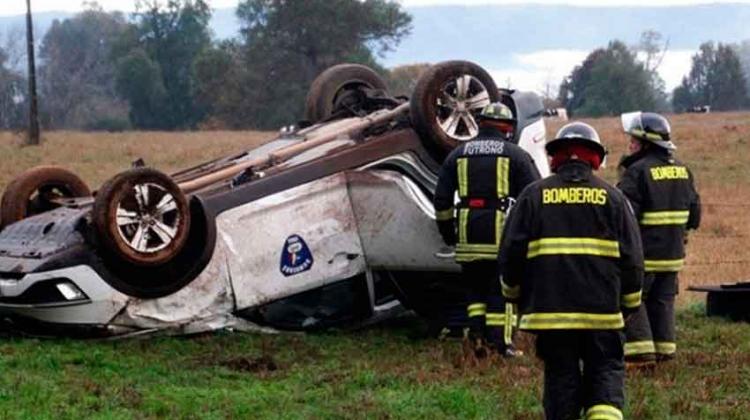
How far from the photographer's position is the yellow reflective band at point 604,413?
230 inches

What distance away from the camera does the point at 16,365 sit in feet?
26.1

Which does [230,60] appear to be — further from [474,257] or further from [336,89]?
[474,257]

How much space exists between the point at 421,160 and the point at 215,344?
76.1 inches

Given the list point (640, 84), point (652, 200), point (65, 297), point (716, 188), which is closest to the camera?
point (652, 200)

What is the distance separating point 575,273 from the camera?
19.0ft

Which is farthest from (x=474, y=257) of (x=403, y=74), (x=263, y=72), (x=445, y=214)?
(x=403, y=74)

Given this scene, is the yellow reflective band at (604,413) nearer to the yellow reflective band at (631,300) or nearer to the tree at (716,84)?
the yellow reflective band at (631,300)

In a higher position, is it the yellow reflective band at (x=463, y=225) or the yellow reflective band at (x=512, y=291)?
the yellow reflective band at (x=512, y=291)

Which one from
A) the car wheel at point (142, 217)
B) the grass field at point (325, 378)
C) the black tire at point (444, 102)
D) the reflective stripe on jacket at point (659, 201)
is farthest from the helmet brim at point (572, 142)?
the black tire at point (444, 102)

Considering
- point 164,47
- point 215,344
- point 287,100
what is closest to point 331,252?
point 215,344

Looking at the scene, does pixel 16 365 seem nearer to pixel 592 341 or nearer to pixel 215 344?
pixel 215 344

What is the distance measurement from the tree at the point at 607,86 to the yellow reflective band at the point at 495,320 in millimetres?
57335

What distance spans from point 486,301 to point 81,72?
89158 millimetres

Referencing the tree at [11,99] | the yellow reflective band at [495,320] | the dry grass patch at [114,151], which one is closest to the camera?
the yellow reflective band at [495,320]
